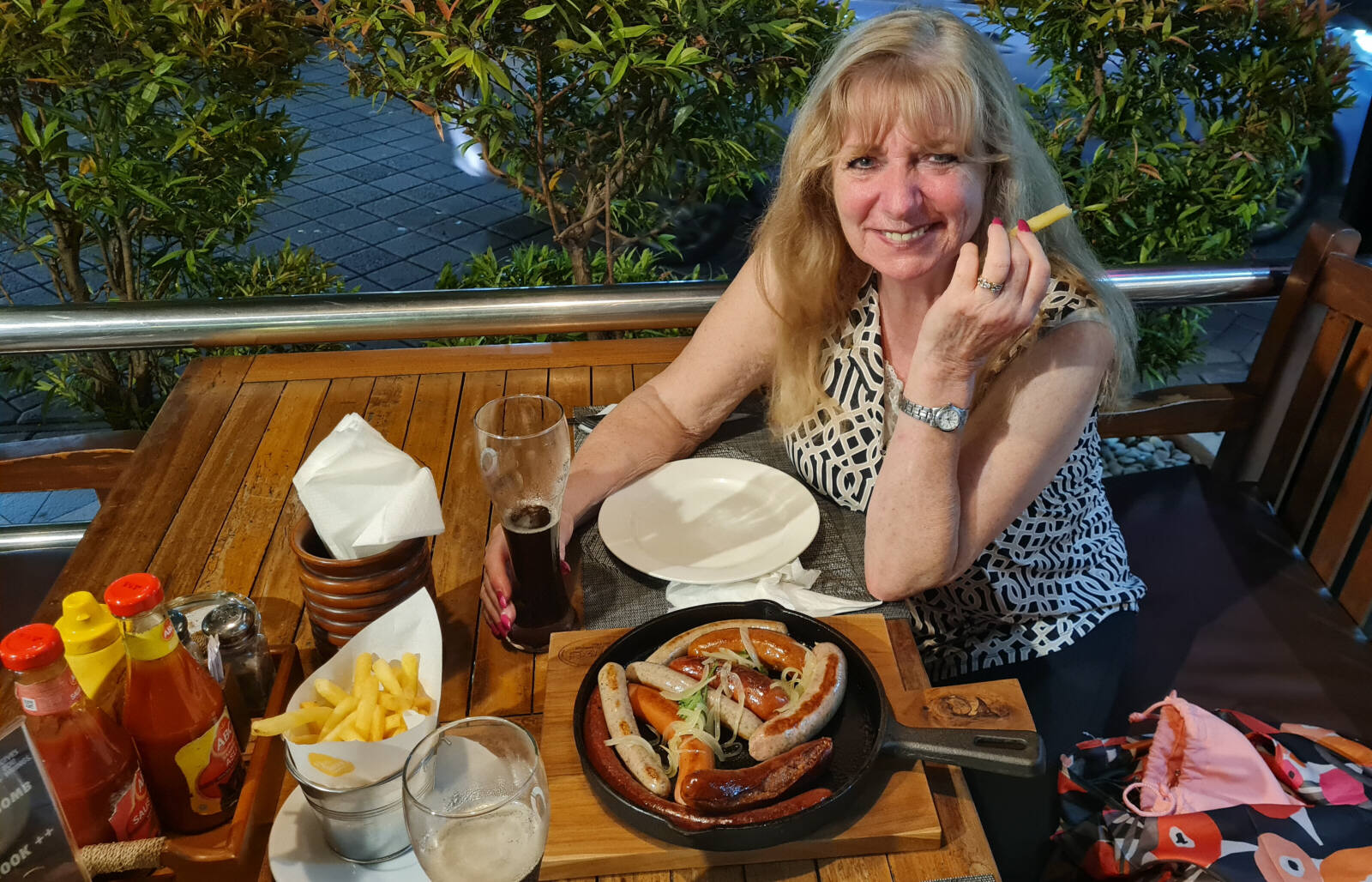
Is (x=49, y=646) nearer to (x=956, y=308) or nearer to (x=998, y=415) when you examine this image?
(x=956, y=308)

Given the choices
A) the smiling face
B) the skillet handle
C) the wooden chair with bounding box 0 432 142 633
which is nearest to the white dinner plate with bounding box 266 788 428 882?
the skillet handle

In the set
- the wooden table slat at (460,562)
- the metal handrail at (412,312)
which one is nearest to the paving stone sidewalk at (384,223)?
the metal handrail at (412,312)

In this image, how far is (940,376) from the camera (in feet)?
4.89

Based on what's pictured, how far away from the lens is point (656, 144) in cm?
290

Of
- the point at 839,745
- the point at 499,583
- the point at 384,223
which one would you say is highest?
the point at 839,745

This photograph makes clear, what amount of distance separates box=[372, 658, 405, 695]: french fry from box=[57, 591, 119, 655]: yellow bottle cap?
265mm

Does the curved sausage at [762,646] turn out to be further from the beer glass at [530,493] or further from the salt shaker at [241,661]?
the salt shaker at [241,661]

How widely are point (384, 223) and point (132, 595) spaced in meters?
4.15

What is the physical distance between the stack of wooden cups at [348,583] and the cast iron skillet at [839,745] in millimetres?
285

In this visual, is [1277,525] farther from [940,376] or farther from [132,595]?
[132,595]

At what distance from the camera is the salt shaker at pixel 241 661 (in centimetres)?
119

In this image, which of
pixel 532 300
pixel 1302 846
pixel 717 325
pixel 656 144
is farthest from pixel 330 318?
pixel 1302 846

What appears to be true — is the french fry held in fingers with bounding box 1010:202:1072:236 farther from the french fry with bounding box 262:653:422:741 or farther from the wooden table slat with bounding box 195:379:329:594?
the wooden table slat with bounding box 195:379:329:594

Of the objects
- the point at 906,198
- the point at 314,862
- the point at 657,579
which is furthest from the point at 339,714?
the point at 906,198
